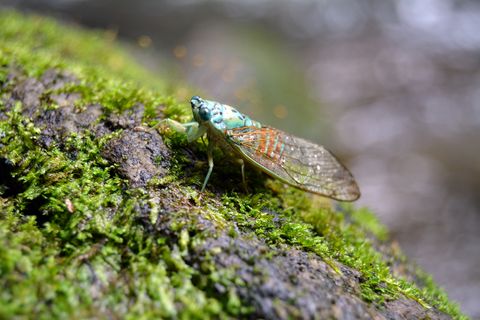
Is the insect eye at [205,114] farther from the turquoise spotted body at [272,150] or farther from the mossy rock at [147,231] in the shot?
the mossy rock at [147,231]

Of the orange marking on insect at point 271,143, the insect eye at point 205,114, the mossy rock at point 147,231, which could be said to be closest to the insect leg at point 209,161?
the mossy rock at point 147,231

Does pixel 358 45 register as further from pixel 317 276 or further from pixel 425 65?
pixel 317 276

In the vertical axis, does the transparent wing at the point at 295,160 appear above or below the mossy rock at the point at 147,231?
above

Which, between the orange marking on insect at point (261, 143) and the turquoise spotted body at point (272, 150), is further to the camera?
the orange marking on insect at point (261, 143)

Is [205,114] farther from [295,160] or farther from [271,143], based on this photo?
[295,160]

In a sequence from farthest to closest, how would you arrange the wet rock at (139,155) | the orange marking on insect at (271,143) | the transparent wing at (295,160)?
the orange marking on insect at (271,143)
the transparent wing at (295,160)
the wet rock at (139,155)

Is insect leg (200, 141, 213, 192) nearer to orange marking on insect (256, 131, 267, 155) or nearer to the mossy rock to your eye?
the mossy rock

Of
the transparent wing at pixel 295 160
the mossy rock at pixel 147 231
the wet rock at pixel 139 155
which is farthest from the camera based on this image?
the transparent wing at pixel 295 160
